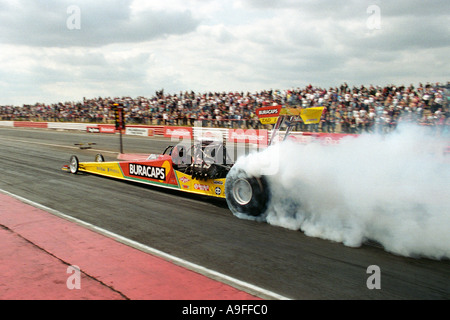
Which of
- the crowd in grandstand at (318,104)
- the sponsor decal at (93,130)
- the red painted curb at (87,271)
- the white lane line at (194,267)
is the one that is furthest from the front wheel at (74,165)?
the sponsor decal at (93,130)

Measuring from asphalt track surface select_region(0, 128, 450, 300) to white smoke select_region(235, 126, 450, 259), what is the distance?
9.1 inches

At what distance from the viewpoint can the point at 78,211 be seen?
728cm

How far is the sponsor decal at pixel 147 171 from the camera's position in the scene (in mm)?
8492

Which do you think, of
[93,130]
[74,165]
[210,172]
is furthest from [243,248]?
[93,130]

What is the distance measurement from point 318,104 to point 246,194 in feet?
47.5

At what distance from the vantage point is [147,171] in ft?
29.1

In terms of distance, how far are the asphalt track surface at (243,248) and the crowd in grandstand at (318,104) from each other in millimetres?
10495

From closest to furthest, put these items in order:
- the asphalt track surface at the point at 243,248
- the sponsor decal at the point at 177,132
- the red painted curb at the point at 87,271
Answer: the red painted curb at the point at 87,271 → the asphalt track surface at the point at 243,248 → the sponsor decal at the point at 177,132

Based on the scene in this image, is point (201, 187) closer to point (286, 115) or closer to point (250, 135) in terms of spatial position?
point (286, 115)

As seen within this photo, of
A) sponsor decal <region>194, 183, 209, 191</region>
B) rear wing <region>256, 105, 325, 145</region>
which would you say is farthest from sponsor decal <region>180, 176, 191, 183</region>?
rear wing <region>256, 105, 325, 145</region>

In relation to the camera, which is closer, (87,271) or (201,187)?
(87,271)

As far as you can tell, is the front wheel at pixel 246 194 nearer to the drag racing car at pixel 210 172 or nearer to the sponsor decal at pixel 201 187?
the drag racing car at pixel 210 172
